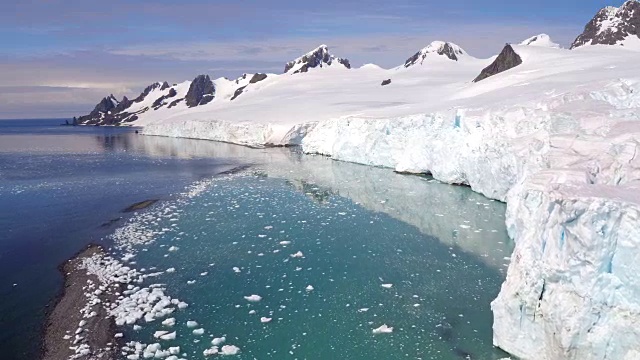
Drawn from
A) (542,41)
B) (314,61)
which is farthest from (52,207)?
(314,61)

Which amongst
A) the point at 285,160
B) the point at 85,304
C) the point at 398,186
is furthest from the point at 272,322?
the point at 285,160

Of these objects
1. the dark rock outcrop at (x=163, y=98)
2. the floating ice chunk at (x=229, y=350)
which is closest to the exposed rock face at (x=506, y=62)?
the floating ice chunk at (x=229, y=350)

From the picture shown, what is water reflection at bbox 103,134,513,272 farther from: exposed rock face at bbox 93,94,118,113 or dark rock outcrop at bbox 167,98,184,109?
exposed rock face at bbox 93,94,118,113

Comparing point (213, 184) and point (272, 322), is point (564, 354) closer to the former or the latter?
point (272, 322)

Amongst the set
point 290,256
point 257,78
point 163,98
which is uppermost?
point 257,78

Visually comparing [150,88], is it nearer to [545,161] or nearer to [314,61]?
[314,61]

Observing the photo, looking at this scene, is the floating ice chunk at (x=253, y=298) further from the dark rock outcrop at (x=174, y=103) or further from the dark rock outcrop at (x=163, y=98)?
the dark rock outcrop at (x=163, y=98)

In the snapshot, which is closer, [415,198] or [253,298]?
[253,298]
